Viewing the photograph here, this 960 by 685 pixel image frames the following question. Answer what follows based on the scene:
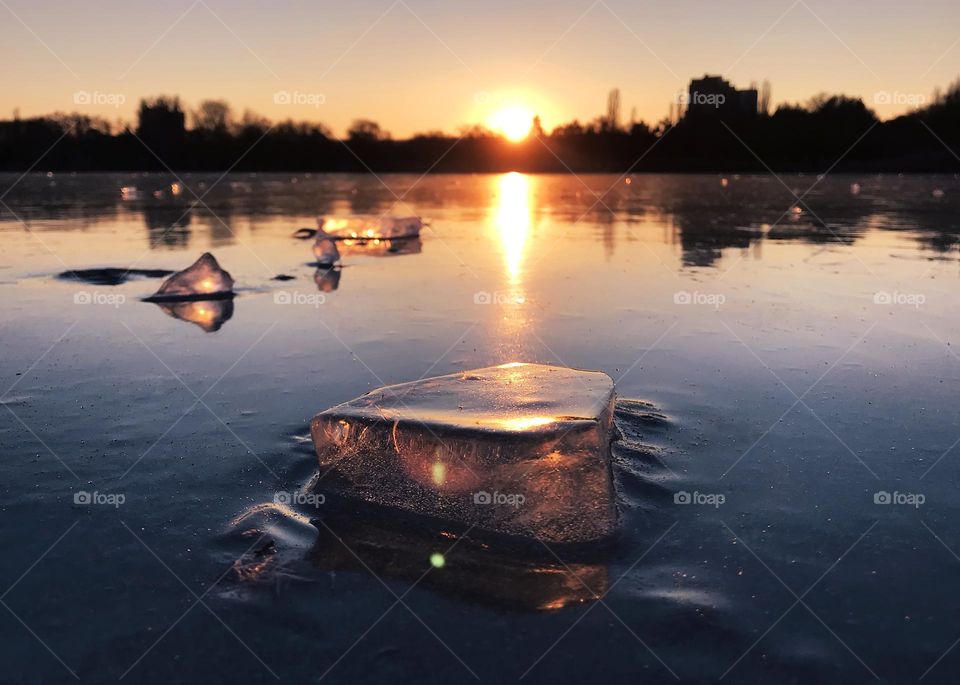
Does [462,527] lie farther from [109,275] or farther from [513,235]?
[513,235]

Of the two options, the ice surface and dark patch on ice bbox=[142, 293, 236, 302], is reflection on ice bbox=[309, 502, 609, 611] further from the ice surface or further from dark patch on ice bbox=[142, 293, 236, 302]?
dark patch on ice bbox=[142, 293, 236, 302]

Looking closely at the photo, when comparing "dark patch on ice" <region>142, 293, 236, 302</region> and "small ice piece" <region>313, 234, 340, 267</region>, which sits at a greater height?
"small ice piece" <region>313, 234, 340, 267</region>

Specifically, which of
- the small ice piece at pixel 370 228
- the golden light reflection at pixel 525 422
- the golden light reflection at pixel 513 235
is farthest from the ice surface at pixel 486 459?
the small ice piece at pixel 370 228

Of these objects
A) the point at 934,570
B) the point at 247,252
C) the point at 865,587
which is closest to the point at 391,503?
the point at 865,587

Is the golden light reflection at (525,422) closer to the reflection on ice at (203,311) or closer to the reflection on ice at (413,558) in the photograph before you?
the reflection on ice at (413,558)

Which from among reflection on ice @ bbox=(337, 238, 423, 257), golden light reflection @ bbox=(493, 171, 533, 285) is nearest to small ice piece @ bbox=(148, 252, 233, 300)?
golden light reflection @ bbox=(493, 171, 533, 285)

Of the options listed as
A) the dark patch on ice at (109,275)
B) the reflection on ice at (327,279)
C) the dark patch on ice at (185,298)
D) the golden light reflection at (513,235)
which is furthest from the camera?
the golden light reflection at (513,235)

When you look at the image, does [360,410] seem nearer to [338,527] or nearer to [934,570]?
[338,527]
